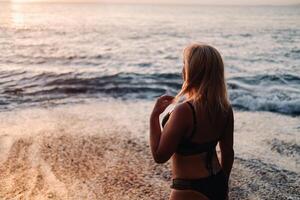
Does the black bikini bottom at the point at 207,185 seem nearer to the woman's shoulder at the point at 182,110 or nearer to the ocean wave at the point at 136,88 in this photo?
the woman's shoulder at the point at 182,110

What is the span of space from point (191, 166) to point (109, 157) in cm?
420

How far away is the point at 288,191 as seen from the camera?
5.71 metres

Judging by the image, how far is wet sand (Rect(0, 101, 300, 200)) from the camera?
5652mm

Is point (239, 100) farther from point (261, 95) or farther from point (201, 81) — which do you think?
point (201, 81)

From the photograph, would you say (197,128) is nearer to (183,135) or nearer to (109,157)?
(183,135)

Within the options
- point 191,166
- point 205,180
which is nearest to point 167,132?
point 191,166

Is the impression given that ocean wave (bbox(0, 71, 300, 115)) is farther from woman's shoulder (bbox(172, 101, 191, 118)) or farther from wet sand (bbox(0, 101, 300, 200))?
woman's shoulder (bbox(172, 101, 191, 118))

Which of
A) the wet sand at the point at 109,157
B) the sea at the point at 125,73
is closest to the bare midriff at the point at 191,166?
the wet sand at the point at 109,157

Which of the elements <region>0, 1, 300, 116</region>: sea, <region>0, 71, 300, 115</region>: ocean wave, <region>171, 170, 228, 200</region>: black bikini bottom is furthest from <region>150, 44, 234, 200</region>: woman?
<region>0, 71, 300, 115</region>: ocean wave

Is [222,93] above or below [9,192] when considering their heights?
above

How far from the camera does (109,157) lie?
685 cm

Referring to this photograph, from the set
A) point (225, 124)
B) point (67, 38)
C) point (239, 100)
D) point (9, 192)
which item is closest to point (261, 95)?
point (239, 100)

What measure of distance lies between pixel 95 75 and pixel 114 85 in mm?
1964

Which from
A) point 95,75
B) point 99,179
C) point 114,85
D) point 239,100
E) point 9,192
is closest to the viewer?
point 9,192
